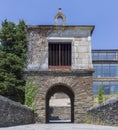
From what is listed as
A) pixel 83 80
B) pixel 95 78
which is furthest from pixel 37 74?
pixel 95 78

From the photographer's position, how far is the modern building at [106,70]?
174 feet

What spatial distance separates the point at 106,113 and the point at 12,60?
14981 millimetres

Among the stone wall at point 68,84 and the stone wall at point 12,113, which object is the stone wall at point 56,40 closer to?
the stone wall at point 68,84

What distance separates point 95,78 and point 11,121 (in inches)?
1500

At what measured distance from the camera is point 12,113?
16.9 metres

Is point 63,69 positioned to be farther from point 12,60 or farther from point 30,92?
point 12,60

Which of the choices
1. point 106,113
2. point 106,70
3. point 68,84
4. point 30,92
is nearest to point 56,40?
point 68,84

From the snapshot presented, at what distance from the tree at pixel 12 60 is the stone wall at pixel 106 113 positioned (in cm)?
1046

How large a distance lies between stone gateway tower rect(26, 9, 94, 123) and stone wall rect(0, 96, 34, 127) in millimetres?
2509

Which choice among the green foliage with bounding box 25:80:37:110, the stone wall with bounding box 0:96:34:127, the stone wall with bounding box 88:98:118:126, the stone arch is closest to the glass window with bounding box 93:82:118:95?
the stone arch

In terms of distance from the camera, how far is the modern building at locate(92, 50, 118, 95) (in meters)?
53.0

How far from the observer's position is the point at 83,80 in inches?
902


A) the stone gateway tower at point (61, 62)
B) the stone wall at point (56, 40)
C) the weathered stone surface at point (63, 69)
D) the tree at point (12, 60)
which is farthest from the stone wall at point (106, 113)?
the tree at point (12, 60)

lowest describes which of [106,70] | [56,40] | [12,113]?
[12,113]
